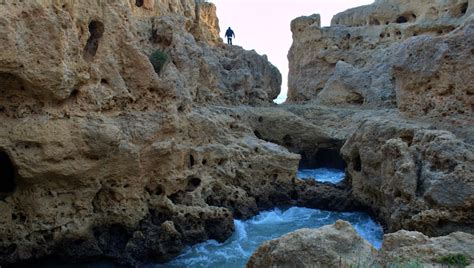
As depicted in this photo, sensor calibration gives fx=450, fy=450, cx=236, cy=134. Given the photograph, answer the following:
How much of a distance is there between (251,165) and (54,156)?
7.22m

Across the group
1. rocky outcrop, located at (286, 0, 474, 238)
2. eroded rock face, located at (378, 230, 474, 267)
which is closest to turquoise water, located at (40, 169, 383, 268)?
rocky outcrop, located at (286, 0, 474, 238)

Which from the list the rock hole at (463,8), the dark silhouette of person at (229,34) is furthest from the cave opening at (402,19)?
the dark silhouette of person at (229,34)

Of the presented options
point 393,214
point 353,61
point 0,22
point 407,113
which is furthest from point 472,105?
point 353,61

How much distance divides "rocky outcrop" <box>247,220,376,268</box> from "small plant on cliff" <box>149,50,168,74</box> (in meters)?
9.87

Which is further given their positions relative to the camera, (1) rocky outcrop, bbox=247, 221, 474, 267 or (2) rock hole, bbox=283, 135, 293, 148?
(2) rock hole, bbox=283, 135, 293, 148

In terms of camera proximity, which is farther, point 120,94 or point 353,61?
point 353,61

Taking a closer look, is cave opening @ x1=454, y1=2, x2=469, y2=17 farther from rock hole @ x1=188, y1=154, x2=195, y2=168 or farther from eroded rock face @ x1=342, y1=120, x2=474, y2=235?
rock hole @ x1=188, y1=154, x2=195, y2=168

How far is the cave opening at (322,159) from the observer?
74.7 feet

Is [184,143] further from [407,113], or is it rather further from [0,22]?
[407,113]

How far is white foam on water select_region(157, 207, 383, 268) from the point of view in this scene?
12172 mm

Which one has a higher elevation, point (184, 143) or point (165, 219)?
point (184, 143)

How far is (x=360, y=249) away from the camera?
225 inches

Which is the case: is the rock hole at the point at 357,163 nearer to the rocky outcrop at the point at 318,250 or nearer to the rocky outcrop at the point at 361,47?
the rocky outcrop at the point at 361,47

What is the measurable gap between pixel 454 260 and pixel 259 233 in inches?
369
